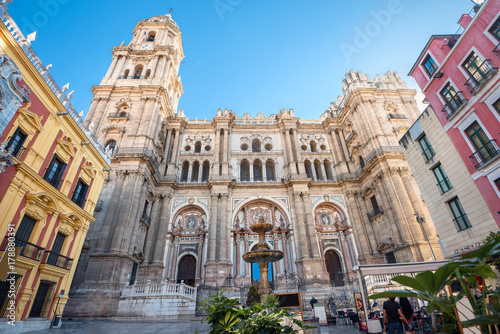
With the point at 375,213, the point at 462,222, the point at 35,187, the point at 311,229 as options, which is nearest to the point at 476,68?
the point at 462,222

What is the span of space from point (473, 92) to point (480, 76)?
0.75 m

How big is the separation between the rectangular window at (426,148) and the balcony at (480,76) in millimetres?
4138

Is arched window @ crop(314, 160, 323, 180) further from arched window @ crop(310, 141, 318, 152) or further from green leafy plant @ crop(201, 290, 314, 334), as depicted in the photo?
green leafy plant @ crop(201, 290, 314, 334)

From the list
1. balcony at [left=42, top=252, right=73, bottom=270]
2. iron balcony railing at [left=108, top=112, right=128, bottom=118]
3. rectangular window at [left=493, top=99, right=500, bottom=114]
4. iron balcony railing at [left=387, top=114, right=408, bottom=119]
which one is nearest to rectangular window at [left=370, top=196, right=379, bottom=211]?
iron balcony railing at [left=387, top=114, right=408, bottom=119]

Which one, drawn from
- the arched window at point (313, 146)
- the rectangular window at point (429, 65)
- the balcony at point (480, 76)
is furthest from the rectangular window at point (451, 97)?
the arched window at point (313, 146)

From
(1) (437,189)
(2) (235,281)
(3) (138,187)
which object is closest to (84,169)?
(3) (138,187)

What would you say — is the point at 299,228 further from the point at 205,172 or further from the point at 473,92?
the point at 473,92

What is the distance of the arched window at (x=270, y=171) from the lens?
29.0 metres

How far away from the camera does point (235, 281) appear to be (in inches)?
859

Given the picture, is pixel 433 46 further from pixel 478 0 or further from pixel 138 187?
pixel 138 187

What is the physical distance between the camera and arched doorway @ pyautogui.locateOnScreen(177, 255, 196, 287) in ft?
76.0

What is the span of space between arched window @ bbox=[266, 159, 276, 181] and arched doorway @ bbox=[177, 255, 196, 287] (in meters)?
11.7

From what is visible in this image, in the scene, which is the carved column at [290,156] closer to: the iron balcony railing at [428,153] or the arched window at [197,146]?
the arched window at [197,146]

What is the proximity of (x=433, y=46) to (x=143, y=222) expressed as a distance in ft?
78.9
